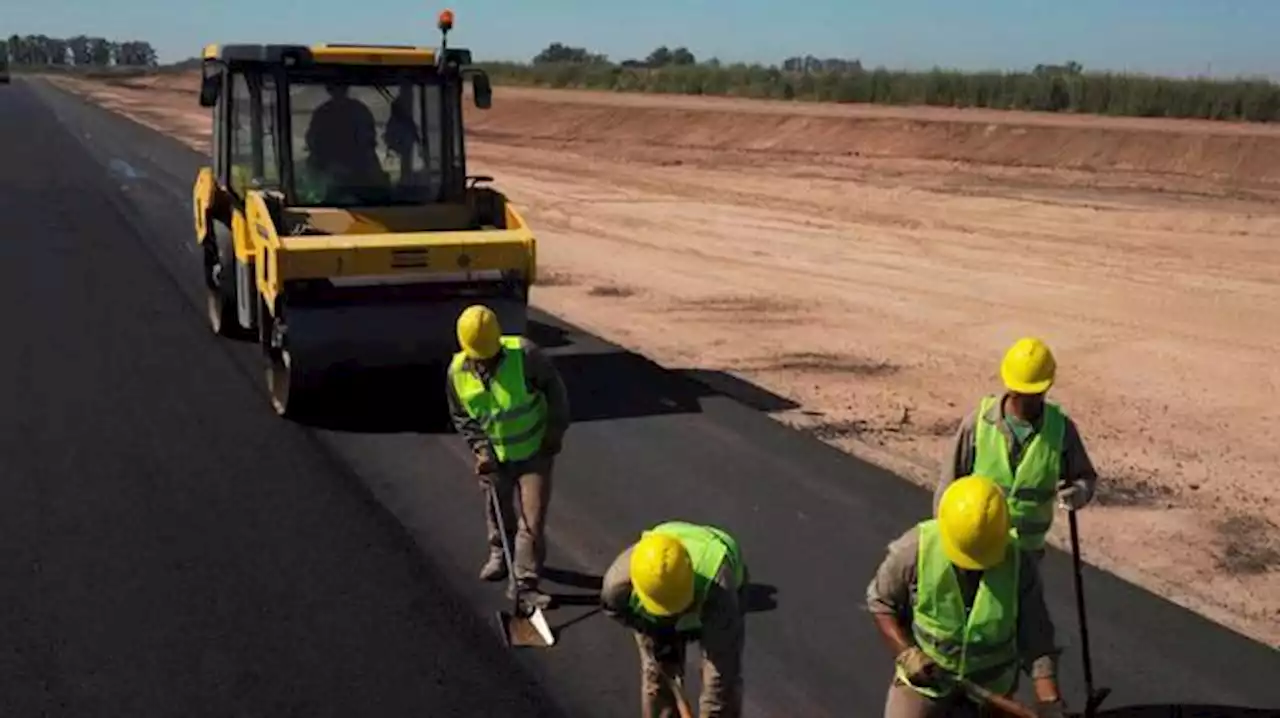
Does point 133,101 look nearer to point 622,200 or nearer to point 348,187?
point 622,200

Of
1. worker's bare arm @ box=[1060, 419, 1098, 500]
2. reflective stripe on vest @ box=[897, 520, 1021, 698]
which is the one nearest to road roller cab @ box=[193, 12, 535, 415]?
worker's bare arm @ box=[1060, 419, 1098, 500]

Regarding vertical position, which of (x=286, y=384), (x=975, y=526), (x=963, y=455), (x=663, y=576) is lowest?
(x=286, y=384)

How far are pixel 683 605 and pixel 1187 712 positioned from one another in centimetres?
259

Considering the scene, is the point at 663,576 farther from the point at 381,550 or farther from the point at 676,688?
the point at 381,550

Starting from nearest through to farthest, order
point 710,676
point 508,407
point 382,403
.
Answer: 1. point 710,676
2. point 508,407
3. point 382,403

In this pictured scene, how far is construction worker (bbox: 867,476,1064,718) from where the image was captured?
4.33 meters

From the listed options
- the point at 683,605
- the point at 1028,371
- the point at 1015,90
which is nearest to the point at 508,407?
the point at 683,605

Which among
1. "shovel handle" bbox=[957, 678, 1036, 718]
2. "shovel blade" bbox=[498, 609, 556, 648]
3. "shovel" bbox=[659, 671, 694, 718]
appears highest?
"shovel handle" bbox=[957, 678, 1036, 718]

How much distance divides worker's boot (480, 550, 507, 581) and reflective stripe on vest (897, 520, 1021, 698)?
3121mm

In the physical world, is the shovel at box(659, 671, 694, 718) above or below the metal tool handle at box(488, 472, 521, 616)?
above

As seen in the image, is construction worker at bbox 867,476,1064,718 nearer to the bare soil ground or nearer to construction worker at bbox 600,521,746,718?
construction worker at bbox 600,521,746,718

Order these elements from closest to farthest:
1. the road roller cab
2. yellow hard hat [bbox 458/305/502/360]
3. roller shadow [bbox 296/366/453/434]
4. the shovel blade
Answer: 1. the shovel blade
2. yellow hard hat [bbox 458/305/502/360]
3. the road roller cab
4. roller shadow [bbox 296/366/453/434]

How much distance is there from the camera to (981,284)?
58.5 ft

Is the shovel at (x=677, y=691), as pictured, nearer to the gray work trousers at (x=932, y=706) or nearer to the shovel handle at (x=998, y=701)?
the gray work trousers at (x=932, y=706)
